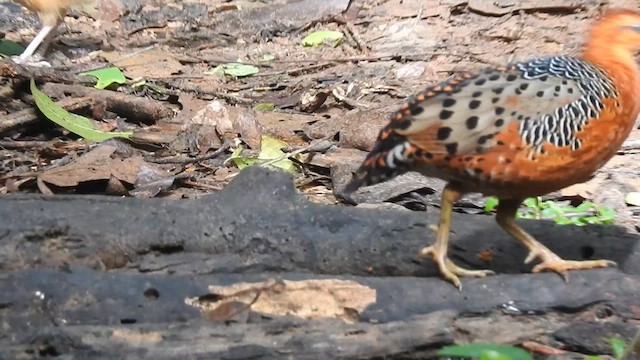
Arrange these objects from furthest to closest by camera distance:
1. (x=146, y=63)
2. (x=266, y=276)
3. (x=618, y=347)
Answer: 1. (x=146, y=63)
2. (x=266, y=276)
3. (x=618, y=347)

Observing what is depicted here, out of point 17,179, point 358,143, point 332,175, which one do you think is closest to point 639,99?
point 332,175

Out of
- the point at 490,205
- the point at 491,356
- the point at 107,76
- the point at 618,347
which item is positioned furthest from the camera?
the point at 107,76

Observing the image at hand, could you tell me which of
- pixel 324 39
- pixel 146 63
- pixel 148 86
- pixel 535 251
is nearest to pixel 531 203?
pixel 535 251

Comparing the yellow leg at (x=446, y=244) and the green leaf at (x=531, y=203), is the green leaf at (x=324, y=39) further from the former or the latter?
the yellow leg at (x=446, y=244)

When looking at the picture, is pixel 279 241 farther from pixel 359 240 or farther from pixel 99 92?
pixel 99 92

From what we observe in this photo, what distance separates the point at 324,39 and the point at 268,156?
3160 millimetres

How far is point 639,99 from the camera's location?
10.6 feet

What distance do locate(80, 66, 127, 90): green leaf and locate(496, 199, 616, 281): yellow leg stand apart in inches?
170

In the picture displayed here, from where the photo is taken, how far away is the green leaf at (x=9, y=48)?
27.0ft

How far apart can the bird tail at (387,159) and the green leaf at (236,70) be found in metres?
4.48

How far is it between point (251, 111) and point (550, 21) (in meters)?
3.39

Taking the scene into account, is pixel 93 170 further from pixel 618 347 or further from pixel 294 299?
pixel 618 347

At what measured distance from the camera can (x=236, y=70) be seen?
7.73 metres

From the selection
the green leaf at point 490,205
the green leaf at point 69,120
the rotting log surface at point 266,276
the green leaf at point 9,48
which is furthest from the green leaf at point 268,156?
the green leaf at point 9,48
